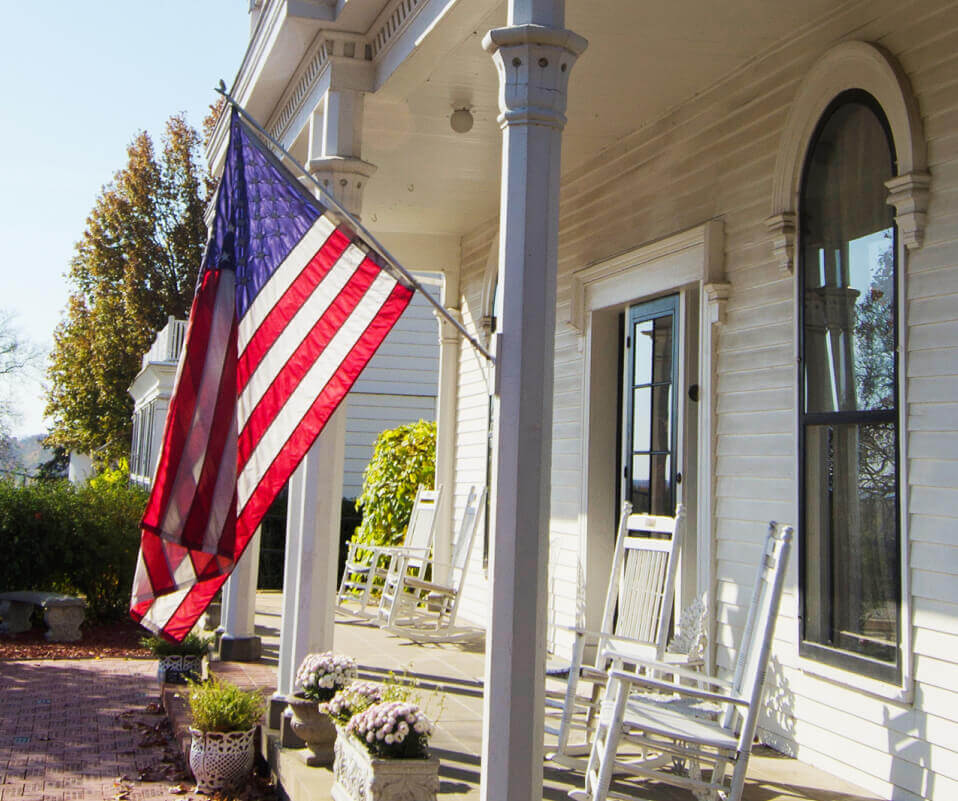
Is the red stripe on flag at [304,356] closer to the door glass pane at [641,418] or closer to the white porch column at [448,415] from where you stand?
the door glass pane at [641,418]

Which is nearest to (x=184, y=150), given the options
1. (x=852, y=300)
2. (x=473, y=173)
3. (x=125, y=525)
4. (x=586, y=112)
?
(x=125, y=525)

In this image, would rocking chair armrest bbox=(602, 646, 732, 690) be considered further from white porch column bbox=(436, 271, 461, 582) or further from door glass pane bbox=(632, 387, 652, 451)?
white porch column bbox=(436, 271, 461, 582)

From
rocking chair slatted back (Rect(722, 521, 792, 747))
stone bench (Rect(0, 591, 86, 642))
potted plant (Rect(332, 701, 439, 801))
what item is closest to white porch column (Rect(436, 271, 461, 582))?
stone bench (Rect(0, 591, 86, 642))

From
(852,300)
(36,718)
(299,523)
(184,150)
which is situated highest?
(184,150)

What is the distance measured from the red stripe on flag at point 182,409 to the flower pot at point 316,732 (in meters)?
1.44

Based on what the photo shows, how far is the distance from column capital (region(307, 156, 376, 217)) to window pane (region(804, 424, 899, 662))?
2.54 metres

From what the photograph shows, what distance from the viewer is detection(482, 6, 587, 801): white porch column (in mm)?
3107

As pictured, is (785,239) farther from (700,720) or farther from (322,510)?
(322,510)

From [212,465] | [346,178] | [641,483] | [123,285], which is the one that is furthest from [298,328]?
[123,285]

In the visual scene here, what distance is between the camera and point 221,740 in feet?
15.7

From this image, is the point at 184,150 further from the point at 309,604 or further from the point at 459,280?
the point at 309,604

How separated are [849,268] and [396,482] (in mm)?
7545

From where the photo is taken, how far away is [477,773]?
4.36m

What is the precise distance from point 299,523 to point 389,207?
4.83 m
